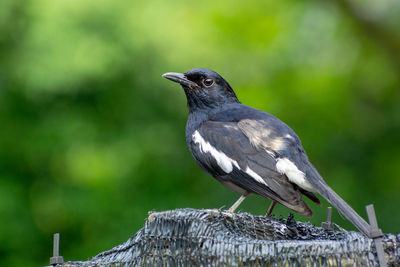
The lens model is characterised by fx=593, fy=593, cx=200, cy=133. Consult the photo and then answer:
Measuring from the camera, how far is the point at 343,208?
3707mm

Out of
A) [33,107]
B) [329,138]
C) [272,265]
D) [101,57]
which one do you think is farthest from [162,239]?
[329,138]

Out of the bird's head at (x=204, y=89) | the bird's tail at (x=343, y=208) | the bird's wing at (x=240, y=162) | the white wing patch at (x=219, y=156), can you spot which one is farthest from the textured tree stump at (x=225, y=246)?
the bird's head at (x=204, y=89)

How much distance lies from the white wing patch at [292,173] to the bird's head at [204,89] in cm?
120

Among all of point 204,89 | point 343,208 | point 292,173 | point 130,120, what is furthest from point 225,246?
point 130,120

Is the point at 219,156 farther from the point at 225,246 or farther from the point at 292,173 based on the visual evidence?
the point at 225,246

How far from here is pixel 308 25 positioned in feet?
32.6

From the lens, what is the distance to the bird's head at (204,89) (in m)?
5.38

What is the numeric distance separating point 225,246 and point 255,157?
177cm

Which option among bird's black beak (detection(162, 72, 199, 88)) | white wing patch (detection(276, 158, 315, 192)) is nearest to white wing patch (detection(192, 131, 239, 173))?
white wing patch (detection(276, 158, 315, 192))

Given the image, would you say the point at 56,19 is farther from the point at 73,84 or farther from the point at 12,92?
the point at 12,92

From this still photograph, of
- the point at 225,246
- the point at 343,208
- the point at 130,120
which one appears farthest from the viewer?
the point at 130,120

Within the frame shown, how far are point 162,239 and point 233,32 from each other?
668cm

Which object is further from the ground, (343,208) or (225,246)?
(343,208)

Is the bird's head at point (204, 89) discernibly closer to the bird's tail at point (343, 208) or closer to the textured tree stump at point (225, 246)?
the bird's tail at point (343, 208)
